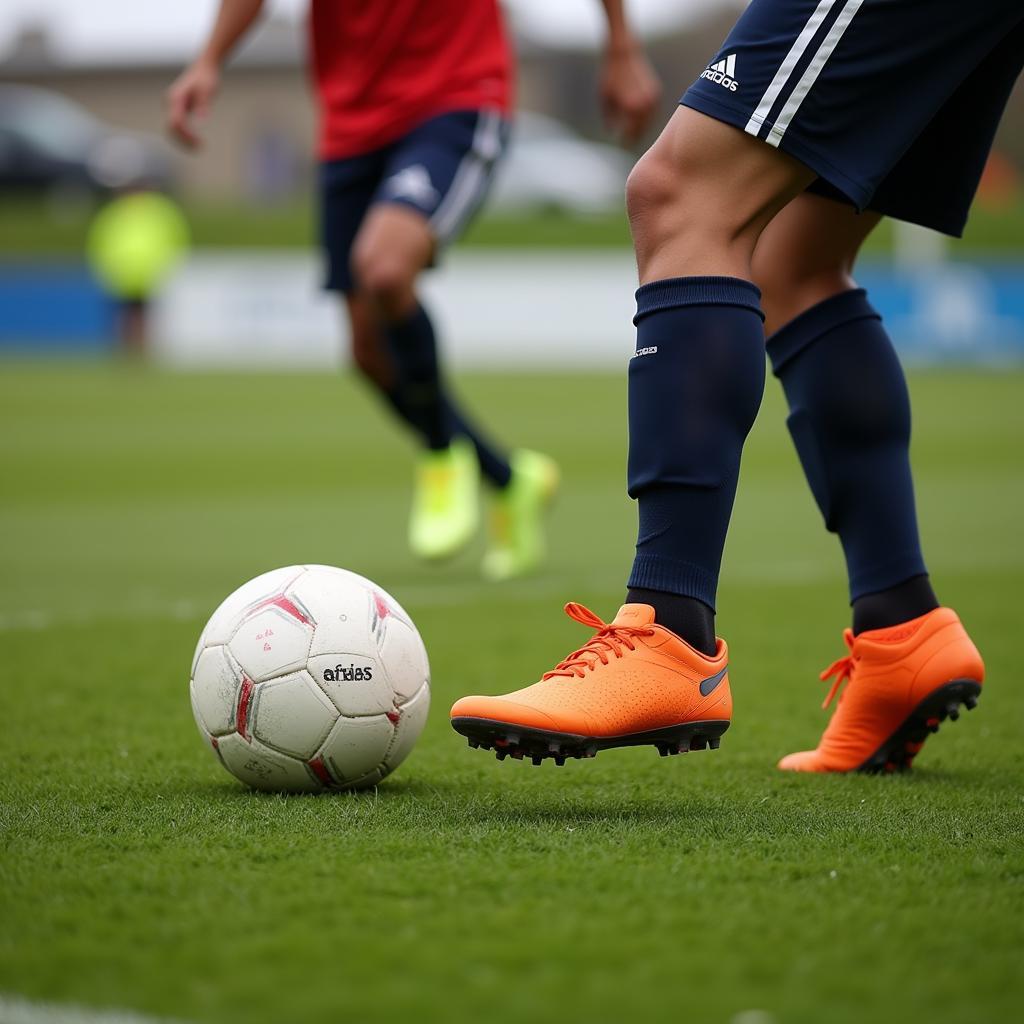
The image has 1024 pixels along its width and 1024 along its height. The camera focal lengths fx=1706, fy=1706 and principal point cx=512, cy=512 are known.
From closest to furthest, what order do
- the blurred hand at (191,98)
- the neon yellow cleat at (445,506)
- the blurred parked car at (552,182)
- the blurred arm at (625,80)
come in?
the blurred arm at (625,80), the blurred hand at (191,98), the neon yellow cleat at (445,506), the blurred parked car at (552,182)

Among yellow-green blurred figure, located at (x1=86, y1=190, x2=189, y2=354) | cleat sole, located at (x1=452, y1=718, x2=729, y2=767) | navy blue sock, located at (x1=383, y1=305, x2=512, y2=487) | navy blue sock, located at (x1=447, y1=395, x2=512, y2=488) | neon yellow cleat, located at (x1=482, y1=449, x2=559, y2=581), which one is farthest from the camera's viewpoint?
yellow-green blurred figure, located at (x1=86, y1=190, x2=189, y2=354)

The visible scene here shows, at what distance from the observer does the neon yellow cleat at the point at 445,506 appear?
570 cm

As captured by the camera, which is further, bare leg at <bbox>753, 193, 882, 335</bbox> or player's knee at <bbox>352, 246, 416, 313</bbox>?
player's knee at <bbox>352, 246, 416, 313</bbox>

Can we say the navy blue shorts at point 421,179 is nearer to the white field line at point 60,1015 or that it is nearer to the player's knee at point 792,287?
the player's knee at point 792,287

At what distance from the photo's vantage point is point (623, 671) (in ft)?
8.23

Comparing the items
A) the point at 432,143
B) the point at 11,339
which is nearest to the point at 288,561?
the point at 432,143

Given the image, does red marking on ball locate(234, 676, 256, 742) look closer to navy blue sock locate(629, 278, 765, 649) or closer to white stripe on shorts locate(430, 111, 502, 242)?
navy blue sock locate(629, 278, 765, 649)

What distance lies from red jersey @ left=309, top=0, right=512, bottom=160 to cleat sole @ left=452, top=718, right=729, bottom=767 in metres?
3.47

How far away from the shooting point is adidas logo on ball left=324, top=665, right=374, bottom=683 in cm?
271

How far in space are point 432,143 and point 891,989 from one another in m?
4.16

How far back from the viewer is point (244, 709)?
106 inches

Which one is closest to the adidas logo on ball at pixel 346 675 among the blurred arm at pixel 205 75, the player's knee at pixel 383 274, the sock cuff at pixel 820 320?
the sock cuff at pixel 820 320

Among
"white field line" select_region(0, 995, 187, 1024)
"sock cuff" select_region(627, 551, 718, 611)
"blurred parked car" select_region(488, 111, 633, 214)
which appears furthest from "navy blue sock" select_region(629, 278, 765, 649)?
"blurred parked car" select_region(488, 111, 633, 214)

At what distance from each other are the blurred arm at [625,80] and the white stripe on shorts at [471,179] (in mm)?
733
